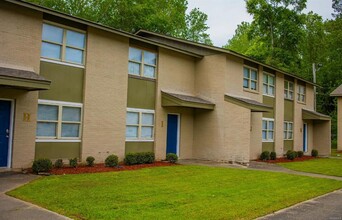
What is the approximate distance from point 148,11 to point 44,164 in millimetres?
28966

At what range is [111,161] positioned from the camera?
52.1 feet

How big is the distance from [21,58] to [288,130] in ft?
69.8

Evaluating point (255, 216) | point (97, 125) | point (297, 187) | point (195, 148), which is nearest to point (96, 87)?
point (97, 125)

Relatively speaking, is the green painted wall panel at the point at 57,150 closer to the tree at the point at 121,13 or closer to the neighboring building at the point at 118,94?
the neighboring building at the point at 118,94

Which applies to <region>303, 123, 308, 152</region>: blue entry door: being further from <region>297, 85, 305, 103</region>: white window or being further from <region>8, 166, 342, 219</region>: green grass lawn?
<region>8, 166, 342, 219</region>: green grass lawn

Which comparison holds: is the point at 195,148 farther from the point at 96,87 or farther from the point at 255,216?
the point at 255,216

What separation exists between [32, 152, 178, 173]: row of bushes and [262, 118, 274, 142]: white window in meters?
8.99

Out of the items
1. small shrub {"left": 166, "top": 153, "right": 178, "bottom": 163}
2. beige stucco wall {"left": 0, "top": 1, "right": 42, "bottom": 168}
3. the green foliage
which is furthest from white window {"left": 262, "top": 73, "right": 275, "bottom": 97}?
beige stucco wall {"left": 0, "top": 1, "right": 42, "bottom": 168}

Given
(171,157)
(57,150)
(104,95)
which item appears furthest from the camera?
(171,157)

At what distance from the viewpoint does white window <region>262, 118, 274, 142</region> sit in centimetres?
2511

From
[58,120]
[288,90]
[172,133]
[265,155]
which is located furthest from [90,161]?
[288,90]

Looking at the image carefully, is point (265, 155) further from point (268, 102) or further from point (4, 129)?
point (4, 129)

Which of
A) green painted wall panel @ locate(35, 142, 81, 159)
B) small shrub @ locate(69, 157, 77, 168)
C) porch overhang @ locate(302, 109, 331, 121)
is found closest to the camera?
green painted wall panel @ locate(35, 142, 81, 159)

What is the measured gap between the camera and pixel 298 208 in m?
9.16
